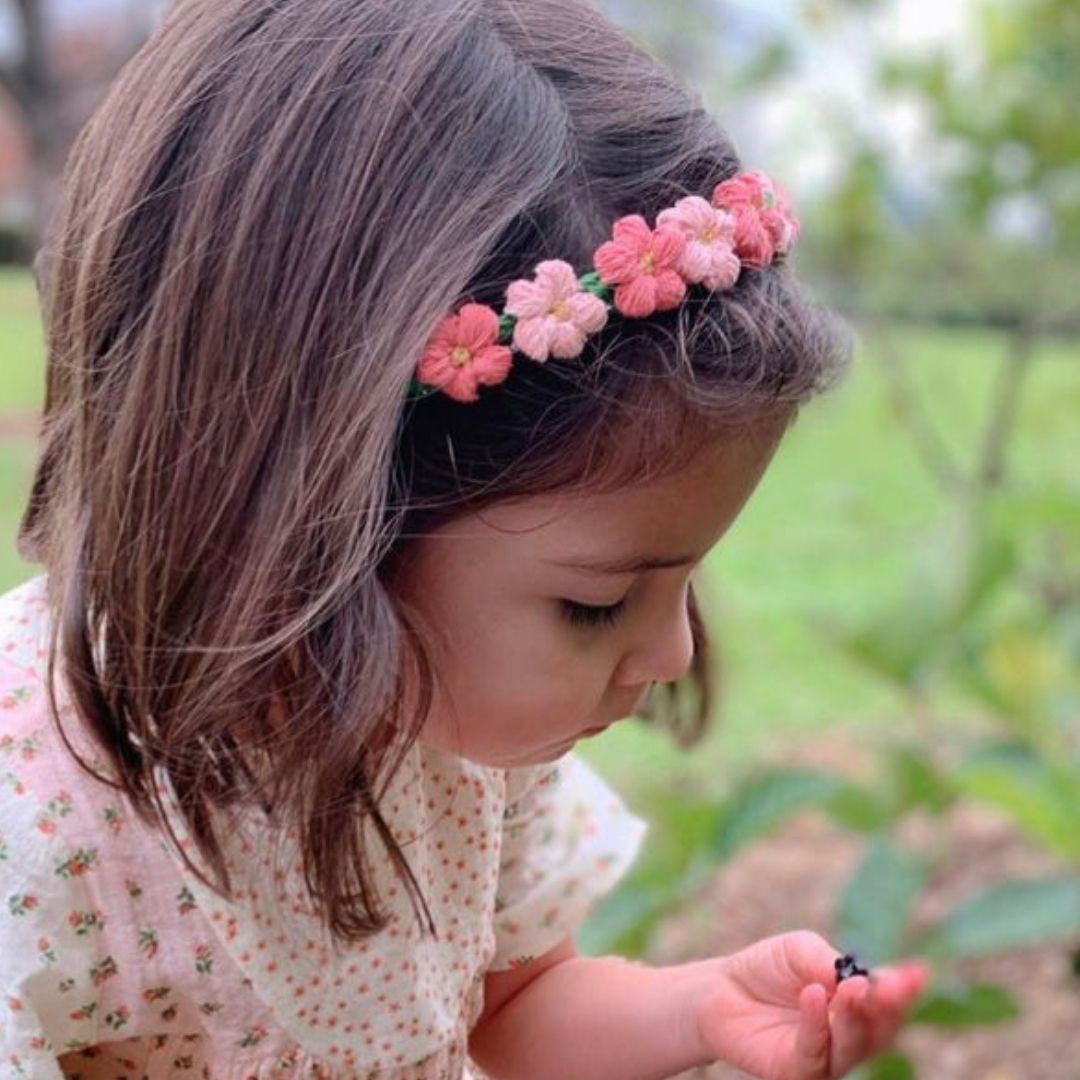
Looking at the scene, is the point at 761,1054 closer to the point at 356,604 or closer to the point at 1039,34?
the point at 356,604

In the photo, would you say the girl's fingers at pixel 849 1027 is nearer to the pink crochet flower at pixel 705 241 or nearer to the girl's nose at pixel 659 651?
the girl's nose at pixel 659 651

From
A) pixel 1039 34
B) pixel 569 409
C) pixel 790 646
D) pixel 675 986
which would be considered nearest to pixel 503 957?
pixel 675 986

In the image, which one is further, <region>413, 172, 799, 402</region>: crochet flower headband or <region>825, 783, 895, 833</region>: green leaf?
<region>825, 783, 895, 833</region>: green leaf

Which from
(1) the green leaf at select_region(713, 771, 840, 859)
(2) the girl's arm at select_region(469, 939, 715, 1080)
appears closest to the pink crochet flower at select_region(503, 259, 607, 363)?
(2) the girl's arm at select_region(469, 939, 715, 1080)

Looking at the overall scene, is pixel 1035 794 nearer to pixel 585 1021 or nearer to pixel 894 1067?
pixel 894 1067

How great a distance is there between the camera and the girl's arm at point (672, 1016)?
939 mm

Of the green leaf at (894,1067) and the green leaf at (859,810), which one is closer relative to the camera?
the green leaf at (894,1067)

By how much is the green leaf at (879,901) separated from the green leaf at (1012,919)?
48 mm

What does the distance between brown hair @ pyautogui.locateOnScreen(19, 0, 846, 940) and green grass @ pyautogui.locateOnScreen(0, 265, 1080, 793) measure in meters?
1.23

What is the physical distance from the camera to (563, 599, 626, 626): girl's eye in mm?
891

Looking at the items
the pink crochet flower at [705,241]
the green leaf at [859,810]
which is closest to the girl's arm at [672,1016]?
the pink crochet flower at [705,241]

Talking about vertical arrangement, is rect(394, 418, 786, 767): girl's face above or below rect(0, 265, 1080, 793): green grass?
above

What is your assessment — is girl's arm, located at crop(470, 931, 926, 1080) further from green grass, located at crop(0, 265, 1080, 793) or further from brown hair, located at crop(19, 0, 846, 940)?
green grass, located at crop(0, 265, 1080, 793)

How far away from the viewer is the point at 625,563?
0.87 m
